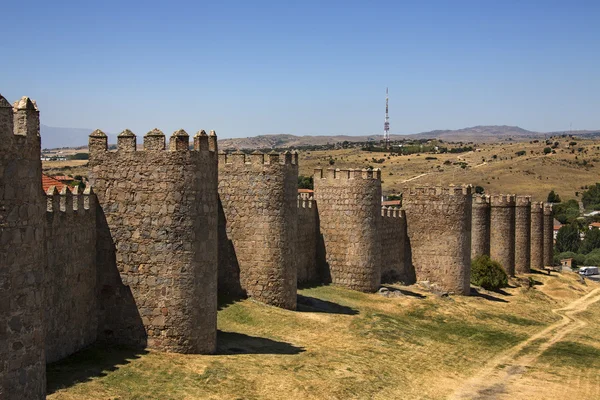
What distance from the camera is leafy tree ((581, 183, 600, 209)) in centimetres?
10209

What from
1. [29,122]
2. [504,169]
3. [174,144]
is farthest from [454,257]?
[504,169]

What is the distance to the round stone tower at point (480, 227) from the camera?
3769cm

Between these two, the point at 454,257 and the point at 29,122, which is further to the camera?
the point at 454,257

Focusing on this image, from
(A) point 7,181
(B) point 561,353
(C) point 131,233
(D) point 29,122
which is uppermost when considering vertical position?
(D) point 29,122

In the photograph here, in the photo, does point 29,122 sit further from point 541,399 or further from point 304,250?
point 304,250

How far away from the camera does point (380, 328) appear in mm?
22797

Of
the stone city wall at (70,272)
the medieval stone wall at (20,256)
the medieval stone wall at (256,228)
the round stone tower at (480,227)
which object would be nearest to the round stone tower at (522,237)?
the round stone tower at (480,227)

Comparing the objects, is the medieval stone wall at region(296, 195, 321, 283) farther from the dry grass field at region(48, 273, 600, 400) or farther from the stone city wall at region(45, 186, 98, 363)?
the stone city wall at region(45, 186, 98, 363)

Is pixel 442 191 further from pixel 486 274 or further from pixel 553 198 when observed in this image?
pixel 553 198

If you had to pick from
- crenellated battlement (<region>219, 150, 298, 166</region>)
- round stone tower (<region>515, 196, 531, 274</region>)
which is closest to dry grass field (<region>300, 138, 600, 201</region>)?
round stone tower (<region>515, 196, 531, 274</region>)

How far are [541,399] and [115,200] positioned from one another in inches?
435

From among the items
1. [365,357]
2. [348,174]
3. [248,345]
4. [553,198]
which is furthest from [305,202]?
[553,198]

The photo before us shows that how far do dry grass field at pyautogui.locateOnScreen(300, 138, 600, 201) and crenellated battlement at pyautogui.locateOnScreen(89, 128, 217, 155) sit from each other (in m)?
83.8

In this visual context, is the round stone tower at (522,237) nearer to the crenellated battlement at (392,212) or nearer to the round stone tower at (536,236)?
the round stone tower at (536,236)
